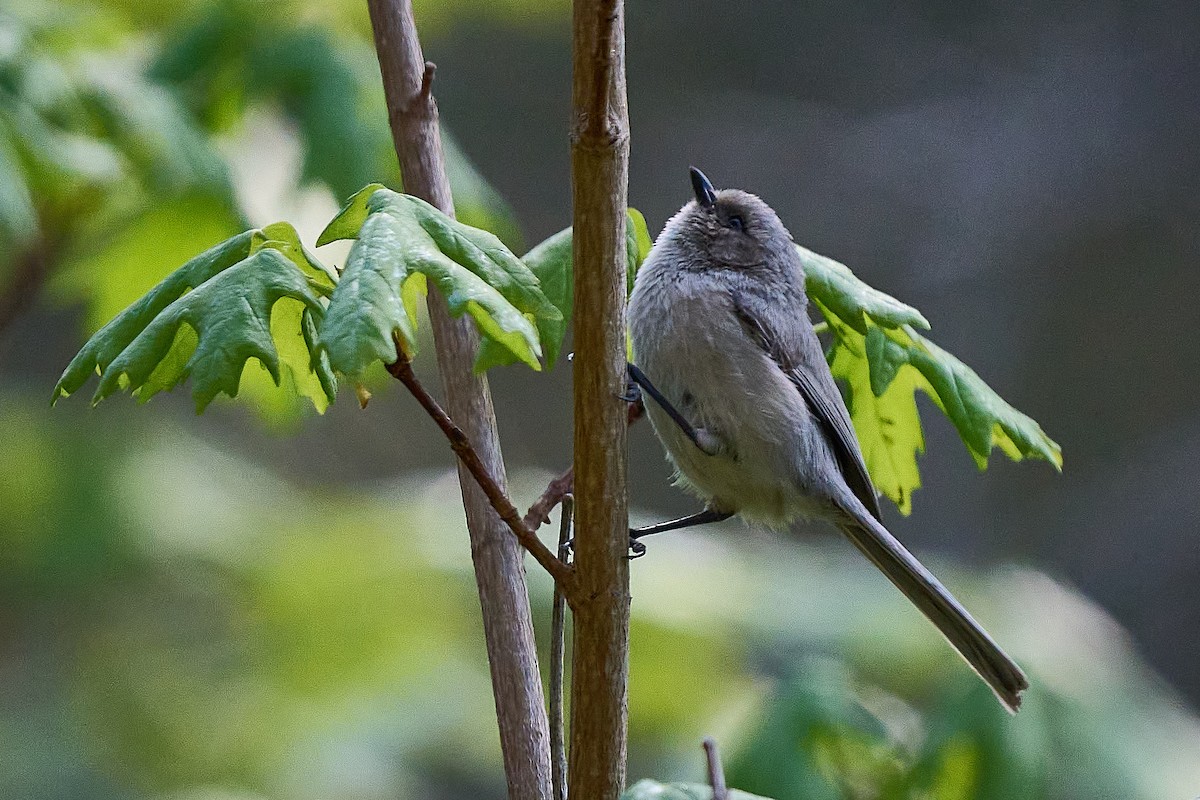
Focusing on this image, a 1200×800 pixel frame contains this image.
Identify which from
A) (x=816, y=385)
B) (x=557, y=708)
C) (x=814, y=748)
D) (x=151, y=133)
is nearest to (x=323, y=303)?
(x=557, y=708)

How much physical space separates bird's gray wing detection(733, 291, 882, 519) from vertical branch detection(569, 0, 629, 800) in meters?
0.83

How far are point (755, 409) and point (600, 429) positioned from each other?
787 millimetres

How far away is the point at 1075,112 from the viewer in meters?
6.58

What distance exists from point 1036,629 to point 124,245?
2166mm

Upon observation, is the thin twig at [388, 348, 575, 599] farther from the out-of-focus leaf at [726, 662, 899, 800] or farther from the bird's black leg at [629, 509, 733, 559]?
the out-of-focus leaf at [726, 662, 899, 800]

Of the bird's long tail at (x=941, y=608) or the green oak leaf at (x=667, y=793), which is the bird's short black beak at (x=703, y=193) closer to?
the bird's long tail at (x=941, y=608)

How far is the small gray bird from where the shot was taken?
1.79 m

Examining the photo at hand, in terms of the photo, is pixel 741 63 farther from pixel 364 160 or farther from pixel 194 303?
pixel 194 303

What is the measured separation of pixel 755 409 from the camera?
5.99ft

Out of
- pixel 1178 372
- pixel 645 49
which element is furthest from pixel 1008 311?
pixel 645 49

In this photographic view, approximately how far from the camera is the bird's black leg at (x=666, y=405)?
1.64m

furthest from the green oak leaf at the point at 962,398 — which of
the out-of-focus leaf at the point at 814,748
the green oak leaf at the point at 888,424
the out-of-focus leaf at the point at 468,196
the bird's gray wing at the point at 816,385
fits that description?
the out-of-focus leaf at the point at 468,196

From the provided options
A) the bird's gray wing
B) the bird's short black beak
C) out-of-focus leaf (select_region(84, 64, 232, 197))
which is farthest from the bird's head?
out-of-focus leaf (select_region(84, 64, 232, 197))

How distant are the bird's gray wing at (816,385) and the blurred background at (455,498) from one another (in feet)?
1.84
